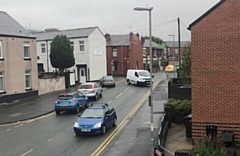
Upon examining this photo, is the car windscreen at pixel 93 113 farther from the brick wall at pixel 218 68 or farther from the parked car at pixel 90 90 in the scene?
the parked car at pixel 90 90

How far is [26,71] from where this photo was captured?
35375 mm

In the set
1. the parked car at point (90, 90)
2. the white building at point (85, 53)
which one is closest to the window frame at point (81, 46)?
the white building at point (85, 53)

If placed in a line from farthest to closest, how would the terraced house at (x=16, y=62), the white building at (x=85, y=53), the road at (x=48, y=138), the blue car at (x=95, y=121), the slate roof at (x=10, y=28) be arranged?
the white building at (x=85, y=53) < the slate roof at (x=10, y=28) < the terraced house at (x=16, y=62) < the blue car at (x=95, y=121) < the road at (x=48, y=138)

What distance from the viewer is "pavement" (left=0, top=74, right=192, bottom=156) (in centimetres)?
1546

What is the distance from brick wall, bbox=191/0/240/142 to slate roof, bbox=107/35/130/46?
55863 millimetres

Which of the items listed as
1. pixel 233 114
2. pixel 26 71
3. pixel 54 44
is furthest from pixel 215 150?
pixel 54 44

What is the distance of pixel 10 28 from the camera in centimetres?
3453

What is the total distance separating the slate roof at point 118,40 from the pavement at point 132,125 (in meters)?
34.2

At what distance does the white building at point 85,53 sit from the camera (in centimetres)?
5284

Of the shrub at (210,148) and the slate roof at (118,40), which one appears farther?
the slate roof at (118,40)

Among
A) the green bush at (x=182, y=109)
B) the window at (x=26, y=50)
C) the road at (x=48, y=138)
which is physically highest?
the window at (x=26, y=50)

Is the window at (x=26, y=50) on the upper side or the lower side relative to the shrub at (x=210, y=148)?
upper

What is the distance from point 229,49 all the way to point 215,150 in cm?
391

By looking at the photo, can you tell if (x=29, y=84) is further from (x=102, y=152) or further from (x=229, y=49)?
(x=229, y=49)
